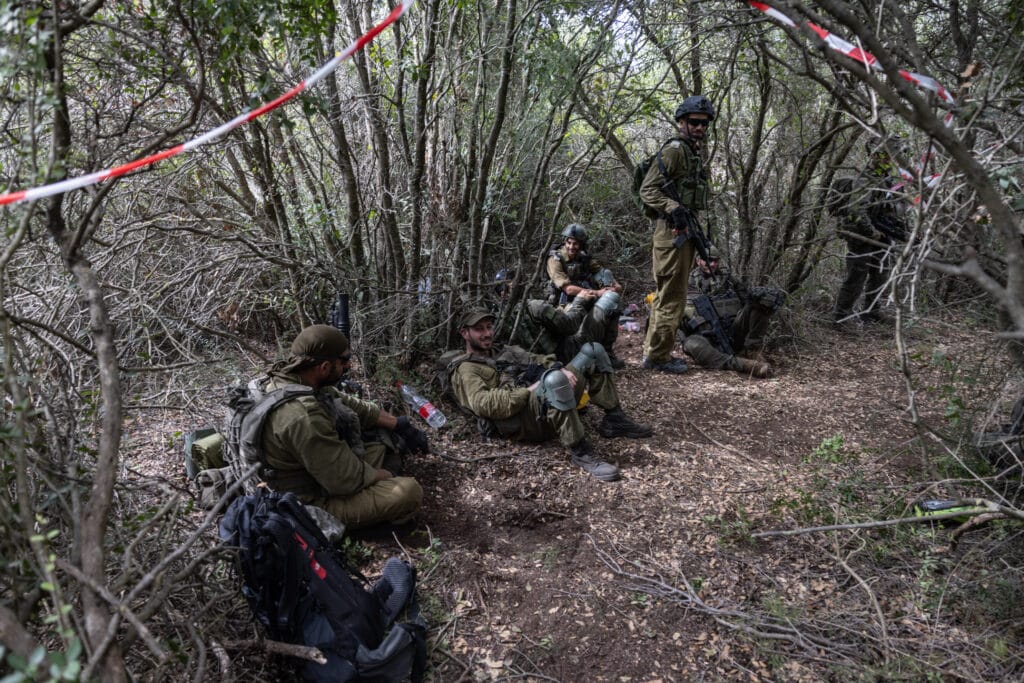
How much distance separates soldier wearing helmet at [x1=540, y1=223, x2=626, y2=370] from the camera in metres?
4.77

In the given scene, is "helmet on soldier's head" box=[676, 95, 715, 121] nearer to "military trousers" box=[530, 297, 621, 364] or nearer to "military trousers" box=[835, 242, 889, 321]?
"military trousers" box=[530, 297, 621, 364]

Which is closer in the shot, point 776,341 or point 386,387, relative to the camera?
point 386,387

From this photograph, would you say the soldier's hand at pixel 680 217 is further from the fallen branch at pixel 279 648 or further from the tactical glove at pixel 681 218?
the fallen branch at pixel 279 648

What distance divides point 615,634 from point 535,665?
0.37 meters

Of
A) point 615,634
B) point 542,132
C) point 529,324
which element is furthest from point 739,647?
point 542,132

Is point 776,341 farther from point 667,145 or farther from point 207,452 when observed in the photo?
point 207,452

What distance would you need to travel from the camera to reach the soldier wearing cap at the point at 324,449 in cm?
262

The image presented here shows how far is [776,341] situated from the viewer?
5.77 m

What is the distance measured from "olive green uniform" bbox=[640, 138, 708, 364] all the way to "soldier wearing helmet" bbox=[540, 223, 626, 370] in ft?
1.32

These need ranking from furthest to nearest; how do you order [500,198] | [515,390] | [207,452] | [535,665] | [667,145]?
1. [500,198]
2. [667,145]
3. [515,390]
4. [207,452]
5. [535,665]

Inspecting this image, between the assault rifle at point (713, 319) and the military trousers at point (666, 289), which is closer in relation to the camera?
the military trousers at point (666, 289)

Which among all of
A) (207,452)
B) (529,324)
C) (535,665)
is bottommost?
(535,665)

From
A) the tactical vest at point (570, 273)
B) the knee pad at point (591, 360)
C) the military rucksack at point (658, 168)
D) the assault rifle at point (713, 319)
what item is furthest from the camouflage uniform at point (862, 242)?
the knee pad at point (591, 360)

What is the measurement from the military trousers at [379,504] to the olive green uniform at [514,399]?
869 millimetres
